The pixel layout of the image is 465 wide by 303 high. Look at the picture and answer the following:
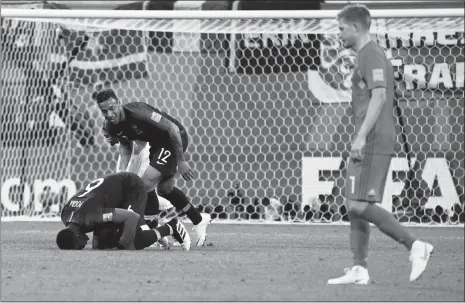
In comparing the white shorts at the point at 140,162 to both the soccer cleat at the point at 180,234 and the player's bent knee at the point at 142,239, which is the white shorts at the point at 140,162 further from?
the player's bent knee at the point at 142,239

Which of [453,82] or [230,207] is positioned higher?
[453,82]

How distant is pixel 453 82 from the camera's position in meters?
11.2

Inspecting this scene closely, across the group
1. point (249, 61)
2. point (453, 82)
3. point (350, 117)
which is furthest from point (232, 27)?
point (453, 82)

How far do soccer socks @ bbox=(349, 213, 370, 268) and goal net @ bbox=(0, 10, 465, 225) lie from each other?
17.4 ft

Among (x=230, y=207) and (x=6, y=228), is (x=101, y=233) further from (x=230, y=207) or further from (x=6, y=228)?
(x=230, y=207)

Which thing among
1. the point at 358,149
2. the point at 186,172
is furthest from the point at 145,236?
the point at 358,149

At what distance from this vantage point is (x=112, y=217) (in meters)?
7.27

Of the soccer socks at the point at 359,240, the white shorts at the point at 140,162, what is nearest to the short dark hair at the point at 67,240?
the white shorts at the point at 140,162

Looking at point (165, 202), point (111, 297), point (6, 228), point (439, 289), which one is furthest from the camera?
point (6, 228)

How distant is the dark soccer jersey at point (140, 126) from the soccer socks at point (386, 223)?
2.87 meters

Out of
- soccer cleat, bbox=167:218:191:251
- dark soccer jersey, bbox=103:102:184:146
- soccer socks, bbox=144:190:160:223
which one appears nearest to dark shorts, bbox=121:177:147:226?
soccer cleat, bbox=167:218:191:251

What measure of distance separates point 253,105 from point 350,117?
1.07 meters

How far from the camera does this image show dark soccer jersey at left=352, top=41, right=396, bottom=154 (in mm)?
5352

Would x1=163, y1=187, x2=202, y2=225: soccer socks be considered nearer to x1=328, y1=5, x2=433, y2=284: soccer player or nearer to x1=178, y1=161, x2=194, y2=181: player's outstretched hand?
x1=178, y1=161, x2=194, y2=181: player's outstretched hand
